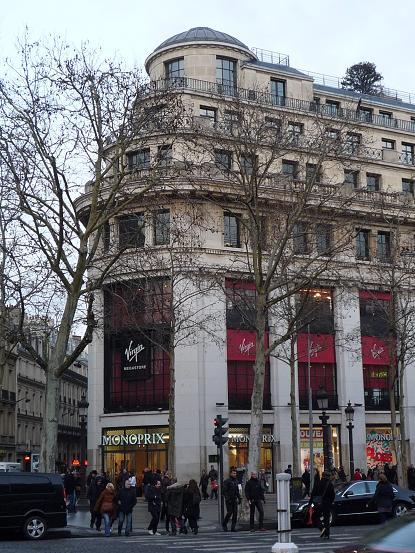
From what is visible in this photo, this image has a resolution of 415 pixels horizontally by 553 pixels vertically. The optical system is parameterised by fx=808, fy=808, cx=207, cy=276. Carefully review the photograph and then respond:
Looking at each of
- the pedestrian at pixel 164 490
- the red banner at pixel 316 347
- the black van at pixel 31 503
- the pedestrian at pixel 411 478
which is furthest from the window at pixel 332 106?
the black van at pixel 31 503

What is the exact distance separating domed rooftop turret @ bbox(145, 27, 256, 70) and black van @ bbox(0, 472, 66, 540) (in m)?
34.1

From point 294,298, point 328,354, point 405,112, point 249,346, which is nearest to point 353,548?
point 294,298

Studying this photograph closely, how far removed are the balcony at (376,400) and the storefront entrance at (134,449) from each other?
13.1 meters

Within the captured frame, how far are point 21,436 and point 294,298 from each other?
156ft


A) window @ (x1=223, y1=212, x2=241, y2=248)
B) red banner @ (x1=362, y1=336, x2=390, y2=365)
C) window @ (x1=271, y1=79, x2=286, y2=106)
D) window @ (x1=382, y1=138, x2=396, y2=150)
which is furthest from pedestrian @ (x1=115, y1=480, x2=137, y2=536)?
window @ (x1=382, y1=138, x2=396, y2=150)

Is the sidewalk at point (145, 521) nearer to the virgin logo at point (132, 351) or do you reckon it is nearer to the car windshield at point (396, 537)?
the virgin logo at point (132, 351)

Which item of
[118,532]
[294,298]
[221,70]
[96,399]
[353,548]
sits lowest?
[118,532]

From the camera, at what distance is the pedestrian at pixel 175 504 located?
76.6 feet

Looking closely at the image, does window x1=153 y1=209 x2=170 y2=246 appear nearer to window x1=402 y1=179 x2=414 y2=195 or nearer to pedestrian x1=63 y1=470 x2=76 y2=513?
pedestrian x1=63 y1=470 x2=76 y2=513

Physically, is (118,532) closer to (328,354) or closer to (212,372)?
(212,372)

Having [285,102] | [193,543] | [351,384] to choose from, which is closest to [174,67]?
[285,102]

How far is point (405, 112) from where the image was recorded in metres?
57.5

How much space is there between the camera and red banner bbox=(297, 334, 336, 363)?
152ft

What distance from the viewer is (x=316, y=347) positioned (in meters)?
45.0
